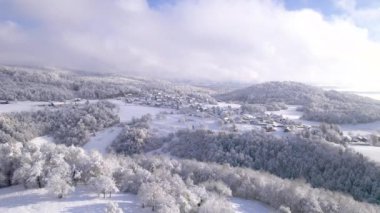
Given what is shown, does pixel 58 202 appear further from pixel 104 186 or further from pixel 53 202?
pixel 104 186

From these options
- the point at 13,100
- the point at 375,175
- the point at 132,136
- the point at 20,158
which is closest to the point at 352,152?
the point at 375,175

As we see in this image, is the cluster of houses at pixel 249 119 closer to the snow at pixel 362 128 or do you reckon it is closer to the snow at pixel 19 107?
the snow at pixel 362 128

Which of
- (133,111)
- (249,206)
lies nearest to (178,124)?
(133,111)

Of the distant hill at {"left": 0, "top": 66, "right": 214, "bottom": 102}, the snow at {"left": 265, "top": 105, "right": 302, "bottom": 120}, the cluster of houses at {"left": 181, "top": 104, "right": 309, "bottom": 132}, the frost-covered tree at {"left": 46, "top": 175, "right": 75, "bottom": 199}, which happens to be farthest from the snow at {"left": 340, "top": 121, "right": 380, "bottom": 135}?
the frost-covered tree at {"left": 46, "top": 175, "right": 75, "bottom": 199}

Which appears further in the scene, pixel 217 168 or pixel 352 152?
pixel 352 152

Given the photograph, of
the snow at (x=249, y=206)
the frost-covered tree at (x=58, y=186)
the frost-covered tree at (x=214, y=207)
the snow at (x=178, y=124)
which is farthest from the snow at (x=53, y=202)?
the snow at (x=178, y=124)

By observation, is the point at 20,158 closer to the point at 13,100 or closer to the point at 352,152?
the point at 352,152

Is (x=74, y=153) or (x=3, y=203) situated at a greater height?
(x=74, y=153)
